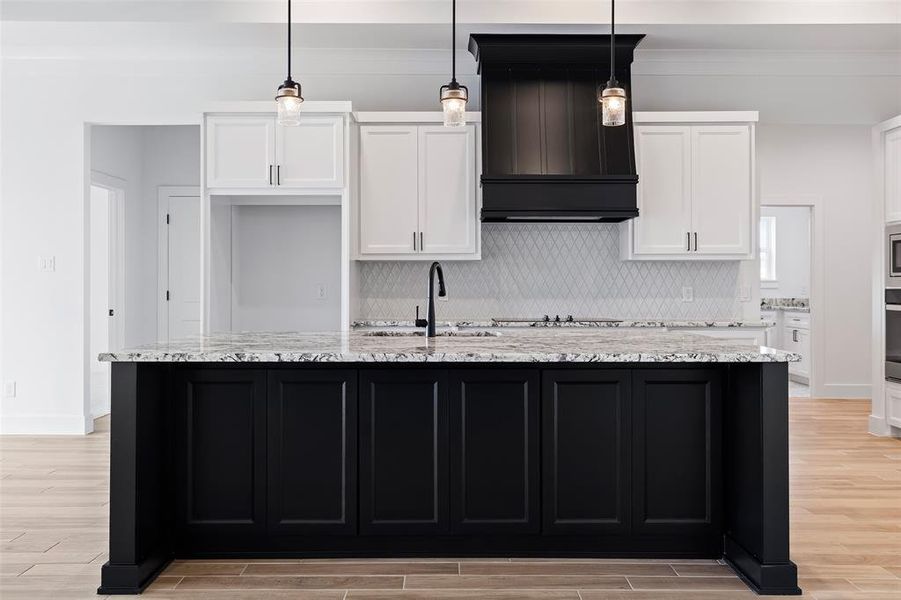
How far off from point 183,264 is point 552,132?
395 cm

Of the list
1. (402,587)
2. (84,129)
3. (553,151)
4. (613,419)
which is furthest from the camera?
(84,129)

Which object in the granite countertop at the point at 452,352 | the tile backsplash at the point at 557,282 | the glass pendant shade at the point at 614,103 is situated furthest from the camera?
the tile backsplash at the point at 557,282

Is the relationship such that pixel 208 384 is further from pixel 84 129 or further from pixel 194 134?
pixel 194 134

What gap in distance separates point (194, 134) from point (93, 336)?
214 centimetres

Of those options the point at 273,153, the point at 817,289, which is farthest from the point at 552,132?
the point at 817,289

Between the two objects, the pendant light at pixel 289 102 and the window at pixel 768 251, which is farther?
the window at pixel 768 251

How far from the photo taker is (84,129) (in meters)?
5.49

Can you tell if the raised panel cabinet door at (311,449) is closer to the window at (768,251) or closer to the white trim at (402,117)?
the white trim at (402,117)

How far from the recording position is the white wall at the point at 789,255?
8.93m

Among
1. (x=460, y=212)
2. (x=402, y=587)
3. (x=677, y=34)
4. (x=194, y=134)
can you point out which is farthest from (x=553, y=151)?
(x=194, y=134)

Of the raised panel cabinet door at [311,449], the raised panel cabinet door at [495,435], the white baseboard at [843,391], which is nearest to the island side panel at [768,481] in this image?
the raised panel cabinet door at [495,435]

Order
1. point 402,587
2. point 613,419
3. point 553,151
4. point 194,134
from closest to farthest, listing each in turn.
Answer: point 402,587 → point 613,419 → point 553,151 → point 194,134

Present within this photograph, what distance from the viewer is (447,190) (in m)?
5.17

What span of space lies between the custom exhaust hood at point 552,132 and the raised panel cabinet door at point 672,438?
7.20 feet
